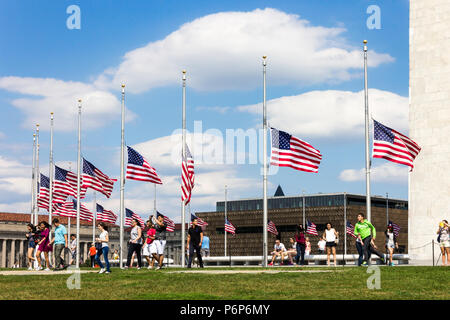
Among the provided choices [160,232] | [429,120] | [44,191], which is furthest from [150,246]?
[44,191]

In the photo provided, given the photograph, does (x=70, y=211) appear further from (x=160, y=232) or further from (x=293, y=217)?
(x=293, y=217)

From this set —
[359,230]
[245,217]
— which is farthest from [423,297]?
[245,217]

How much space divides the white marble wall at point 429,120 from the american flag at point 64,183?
66.7ft

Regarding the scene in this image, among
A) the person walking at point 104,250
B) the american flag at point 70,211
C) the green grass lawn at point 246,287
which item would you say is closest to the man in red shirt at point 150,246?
the person walking at point 104,250

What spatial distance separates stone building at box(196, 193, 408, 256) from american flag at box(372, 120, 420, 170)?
253 feet

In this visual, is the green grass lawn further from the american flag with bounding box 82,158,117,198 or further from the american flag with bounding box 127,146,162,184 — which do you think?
the american flag with bounding box 82,158,117,198

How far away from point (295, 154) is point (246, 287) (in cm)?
1380

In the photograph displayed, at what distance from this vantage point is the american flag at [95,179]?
40625 mm

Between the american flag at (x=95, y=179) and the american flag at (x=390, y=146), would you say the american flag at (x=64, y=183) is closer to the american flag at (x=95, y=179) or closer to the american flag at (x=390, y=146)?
the american flag at (x=95, y=179)

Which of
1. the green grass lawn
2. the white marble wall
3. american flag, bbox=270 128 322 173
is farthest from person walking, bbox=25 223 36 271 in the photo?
the white marble wall

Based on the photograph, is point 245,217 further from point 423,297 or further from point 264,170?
point 423,297

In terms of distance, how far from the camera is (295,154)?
97.1 feet
